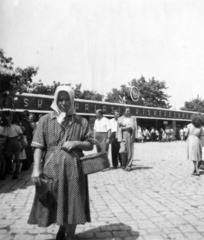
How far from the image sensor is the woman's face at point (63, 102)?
122 inches

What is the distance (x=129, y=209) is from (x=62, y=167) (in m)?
2.02

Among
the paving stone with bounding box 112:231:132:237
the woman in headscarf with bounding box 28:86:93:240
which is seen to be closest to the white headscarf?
the woman in headscarf with bounding box 28:86:93:240

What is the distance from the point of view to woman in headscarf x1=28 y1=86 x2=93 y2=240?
2.93m

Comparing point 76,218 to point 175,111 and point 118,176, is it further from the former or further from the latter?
point 175,111

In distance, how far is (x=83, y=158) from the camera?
10.0 ft

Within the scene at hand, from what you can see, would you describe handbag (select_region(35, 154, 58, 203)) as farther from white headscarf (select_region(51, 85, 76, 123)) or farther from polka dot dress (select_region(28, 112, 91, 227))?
white headscarf (select_region(51, 85, 76, 123))

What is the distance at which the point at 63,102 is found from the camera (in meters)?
3.12

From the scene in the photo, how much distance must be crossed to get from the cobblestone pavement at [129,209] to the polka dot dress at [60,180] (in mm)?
607

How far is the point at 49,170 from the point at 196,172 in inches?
231

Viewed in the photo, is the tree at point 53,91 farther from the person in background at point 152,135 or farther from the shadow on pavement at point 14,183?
the shadow on pavement at point 14,183

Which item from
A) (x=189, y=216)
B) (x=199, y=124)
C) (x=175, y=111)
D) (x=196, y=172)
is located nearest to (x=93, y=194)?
(x=189, y=216)

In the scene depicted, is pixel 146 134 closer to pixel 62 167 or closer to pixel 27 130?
pixel 27 130

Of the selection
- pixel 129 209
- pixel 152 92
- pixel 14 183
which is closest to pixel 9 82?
pixel 14 183

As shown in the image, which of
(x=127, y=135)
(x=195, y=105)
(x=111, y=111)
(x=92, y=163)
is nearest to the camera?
(x=92, y=163)
